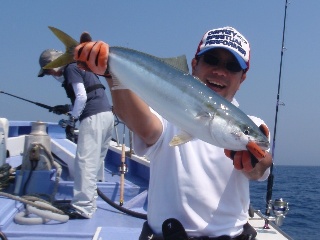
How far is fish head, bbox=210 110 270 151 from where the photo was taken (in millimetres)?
2125

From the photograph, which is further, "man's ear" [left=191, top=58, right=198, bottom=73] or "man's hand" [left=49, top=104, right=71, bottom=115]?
"man's hand" [left=49, top=104, right=71, bottom=115]

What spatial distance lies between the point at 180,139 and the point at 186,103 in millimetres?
209

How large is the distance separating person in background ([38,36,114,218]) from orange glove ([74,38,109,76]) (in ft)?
9.53

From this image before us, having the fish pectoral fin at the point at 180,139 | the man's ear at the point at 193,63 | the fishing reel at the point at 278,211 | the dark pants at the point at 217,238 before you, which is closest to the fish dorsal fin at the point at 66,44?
the man's ear at the point at 193,63

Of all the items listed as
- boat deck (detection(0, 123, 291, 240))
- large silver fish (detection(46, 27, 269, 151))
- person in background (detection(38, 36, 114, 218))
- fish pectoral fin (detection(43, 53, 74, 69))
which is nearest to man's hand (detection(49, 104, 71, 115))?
boat deck (detection(0, 123, 291, 240))

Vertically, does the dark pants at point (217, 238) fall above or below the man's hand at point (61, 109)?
below

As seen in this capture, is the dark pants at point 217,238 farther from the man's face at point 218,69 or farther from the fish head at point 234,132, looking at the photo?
the man's face at point 218,69

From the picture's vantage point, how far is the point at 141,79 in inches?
88.6

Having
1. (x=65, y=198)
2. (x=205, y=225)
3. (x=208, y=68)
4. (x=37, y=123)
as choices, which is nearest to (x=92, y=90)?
(x=37, y=123)

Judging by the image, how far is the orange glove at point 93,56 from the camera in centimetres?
223

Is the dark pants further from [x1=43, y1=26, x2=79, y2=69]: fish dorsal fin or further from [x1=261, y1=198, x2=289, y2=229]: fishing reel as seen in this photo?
[x1=261, y1=198, x2=289, y2=229]: fishing reel

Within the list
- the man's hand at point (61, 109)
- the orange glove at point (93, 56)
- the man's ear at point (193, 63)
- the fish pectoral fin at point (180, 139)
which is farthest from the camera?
→ the man's hand at point (61, 109)

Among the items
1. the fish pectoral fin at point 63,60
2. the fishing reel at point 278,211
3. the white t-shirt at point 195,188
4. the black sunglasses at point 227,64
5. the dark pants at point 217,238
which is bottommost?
the fishing reel at point 278,211

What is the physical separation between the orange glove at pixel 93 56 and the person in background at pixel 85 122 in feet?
9.53
